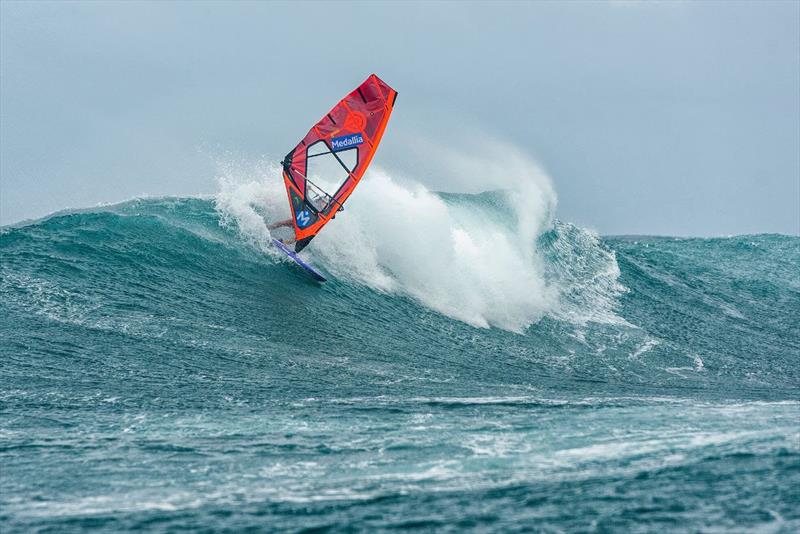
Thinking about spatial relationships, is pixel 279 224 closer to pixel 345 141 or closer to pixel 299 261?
pixel 299 261

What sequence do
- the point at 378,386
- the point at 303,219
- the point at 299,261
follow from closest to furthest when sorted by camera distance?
the point at 378,386 → the point at 299,261 → the point at 303,219

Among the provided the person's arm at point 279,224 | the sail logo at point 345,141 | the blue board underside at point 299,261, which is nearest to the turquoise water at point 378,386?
the blue board underside at point 299,261

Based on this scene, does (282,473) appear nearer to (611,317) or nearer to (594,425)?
(594,425)

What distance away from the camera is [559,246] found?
1128 inches

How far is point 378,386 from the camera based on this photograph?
51.3 feet

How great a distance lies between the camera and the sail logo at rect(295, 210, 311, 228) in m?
23.2

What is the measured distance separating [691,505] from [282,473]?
501cm

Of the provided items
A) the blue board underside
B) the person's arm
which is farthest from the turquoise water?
the person's arm

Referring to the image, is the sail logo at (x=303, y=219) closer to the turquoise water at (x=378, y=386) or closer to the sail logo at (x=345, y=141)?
the turquoise water at (x=378, y=386)

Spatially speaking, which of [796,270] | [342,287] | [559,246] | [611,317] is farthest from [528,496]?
[796,270]

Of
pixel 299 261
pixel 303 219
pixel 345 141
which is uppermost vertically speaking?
pixel 345 141

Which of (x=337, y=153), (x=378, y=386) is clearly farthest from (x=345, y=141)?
(x=378, y=386)

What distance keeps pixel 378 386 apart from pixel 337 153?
9.96 metres

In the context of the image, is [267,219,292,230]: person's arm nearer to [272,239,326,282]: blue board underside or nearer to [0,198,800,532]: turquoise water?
[272,239,326,282]: blue board underside
